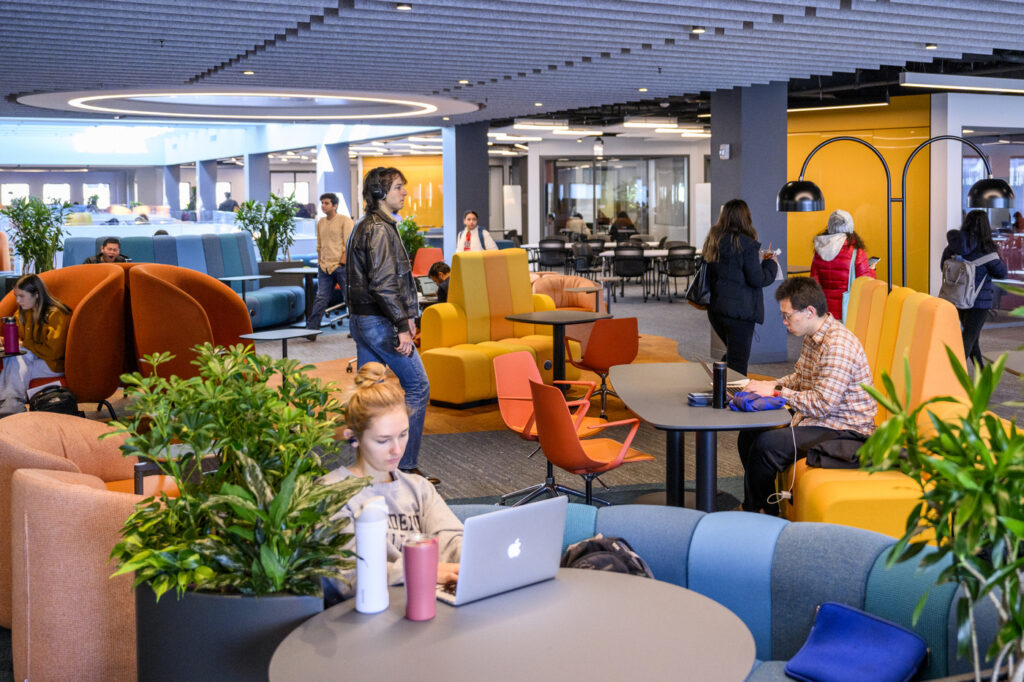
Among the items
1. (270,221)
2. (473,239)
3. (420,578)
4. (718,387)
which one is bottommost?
(420,578)

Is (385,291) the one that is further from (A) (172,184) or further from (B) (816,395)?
(A) (172,184)

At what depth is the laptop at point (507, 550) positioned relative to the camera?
225 cm

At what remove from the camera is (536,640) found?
214 cm

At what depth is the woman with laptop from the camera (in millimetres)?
2885

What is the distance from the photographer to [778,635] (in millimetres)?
2660

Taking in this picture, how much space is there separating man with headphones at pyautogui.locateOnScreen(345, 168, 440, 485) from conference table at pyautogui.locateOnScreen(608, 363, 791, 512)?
1.09 meters

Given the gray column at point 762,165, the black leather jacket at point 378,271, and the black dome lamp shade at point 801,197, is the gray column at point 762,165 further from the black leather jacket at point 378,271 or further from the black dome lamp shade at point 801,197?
the black leather jacket at point 378,271

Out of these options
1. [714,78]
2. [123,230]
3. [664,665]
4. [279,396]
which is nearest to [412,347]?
[279,396]

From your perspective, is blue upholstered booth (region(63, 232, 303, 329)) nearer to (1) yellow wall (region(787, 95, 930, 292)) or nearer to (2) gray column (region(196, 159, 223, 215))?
(1) yellow wall (region(787, 95, 930, 292))

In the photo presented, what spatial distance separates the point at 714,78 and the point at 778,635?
25.9 feet

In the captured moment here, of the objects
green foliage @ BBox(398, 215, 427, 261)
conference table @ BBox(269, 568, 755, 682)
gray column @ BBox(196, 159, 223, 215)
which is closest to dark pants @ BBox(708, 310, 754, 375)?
conference table @ BBox(269, 568, 755, 682)

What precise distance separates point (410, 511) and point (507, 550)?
0.70m

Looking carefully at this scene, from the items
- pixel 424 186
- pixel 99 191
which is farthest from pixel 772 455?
pixel 99 191

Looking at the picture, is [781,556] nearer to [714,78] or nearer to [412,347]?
[412,347]
